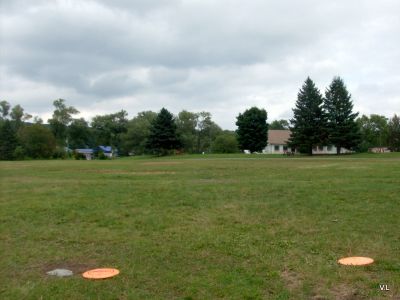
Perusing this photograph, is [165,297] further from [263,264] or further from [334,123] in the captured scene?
[334,123]

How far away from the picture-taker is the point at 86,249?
8875 mm

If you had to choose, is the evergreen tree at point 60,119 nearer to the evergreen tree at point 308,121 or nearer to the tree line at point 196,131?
the tree line at point 196,131

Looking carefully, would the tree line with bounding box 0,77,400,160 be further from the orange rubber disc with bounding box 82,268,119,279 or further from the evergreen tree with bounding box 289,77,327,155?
the orange rubber disc with bounding box 82,268,119,279

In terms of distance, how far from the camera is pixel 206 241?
9.09 meters

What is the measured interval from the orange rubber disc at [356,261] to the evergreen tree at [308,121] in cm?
5907

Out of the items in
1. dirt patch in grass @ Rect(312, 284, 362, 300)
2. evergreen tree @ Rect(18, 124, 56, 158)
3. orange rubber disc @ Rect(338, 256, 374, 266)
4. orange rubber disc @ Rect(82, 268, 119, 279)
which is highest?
evergreen tree @ Rect(18, 124, 56, 158)

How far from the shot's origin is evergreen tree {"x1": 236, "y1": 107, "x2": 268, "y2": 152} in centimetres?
8925

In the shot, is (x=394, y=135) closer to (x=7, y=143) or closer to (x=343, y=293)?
(x=7, y=143)

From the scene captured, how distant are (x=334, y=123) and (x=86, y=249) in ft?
200

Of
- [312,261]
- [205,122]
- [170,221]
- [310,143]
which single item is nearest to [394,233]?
[312,261]

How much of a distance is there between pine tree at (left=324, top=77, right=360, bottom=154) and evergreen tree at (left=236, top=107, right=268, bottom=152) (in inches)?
951

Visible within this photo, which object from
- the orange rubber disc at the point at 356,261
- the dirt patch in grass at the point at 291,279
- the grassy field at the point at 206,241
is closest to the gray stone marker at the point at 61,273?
the grassy field at the point at 206,241

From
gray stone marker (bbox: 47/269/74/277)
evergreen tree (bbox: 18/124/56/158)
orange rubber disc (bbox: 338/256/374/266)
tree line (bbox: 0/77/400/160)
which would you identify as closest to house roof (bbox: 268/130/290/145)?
tree line (bbox: 0/77/400/160)

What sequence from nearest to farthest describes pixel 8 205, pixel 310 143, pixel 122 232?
pixel 122 232 → pixel 8 205 → pixel 310 143
